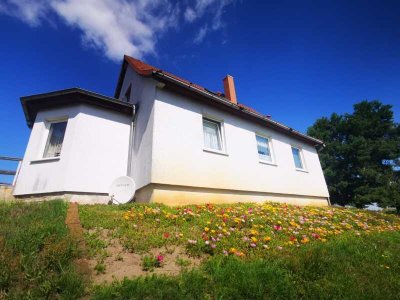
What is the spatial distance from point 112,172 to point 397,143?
114 feet

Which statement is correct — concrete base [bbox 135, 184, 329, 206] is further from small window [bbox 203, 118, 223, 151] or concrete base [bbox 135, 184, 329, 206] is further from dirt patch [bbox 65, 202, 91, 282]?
dirt patch [bbox 65, 202, 91, 282]

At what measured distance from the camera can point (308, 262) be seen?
10.9ft

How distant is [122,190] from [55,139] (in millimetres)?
3877

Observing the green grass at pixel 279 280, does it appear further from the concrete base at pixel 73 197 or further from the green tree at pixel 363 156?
the green tree at pixel 363 156

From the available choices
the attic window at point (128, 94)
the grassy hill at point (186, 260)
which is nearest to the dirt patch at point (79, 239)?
the grassy hill at point (186, 260)

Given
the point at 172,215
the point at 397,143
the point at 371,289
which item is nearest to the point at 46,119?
the point at 172,215

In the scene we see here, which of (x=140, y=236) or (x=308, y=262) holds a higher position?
(x=140, y=236)

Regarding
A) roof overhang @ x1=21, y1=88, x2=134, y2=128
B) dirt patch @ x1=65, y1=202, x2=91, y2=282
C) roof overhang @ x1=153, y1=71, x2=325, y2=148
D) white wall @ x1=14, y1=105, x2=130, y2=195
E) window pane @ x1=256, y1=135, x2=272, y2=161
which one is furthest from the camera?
window pane @ x1=256, y1=135, x2=272, y2=161

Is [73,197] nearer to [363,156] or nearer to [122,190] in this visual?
[122,190]

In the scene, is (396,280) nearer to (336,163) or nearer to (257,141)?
(257,141)

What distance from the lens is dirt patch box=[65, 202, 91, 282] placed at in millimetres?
2959

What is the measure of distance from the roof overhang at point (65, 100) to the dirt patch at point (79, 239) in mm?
5238

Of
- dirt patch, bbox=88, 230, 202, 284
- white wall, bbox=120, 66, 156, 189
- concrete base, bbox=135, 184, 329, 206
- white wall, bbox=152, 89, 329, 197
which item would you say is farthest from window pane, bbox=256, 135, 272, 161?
dirt patch, bbox=88, 230, 202, 284

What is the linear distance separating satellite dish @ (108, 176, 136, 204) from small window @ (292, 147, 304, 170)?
30.5 ft
